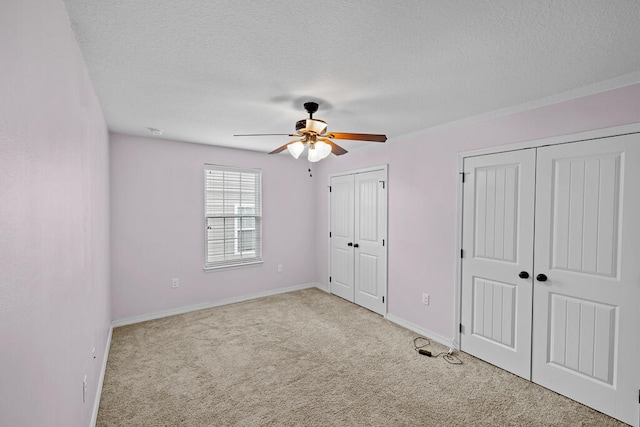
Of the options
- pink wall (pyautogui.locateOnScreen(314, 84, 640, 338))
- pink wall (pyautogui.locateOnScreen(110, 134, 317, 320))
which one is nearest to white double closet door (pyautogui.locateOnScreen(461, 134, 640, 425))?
pink wall (pyautogui.locateOnScreen(314, 84, 640, 338))

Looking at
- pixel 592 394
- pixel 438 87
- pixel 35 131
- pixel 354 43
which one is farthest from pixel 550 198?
pixel 35 131

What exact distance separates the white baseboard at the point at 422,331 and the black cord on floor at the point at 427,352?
0.08 meters

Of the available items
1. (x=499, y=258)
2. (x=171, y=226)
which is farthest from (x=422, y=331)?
(x=171, y=226)

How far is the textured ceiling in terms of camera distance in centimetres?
142

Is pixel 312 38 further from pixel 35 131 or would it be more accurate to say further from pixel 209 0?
pixel 35 131

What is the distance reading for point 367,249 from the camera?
4395mm

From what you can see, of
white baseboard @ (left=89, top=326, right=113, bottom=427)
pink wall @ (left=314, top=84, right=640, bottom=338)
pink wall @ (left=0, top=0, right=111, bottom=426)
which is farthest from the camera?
pink wall @ (left=314, top=84, right=640, bottom=338)

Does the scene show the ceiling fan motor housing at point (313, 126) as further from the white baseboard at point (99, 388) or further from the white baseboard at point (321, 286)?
the white baseboard at point (321, 286)

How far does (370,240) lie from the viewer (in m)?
4.33

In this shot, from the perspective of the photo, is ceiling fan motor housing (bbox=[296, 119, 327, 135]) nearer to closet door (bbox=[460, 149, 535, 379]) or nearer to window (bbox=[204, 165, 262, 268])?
closet door (bbox=[460, 149, 535, 379])

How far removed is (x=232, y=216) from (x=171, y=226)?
2.91 ft

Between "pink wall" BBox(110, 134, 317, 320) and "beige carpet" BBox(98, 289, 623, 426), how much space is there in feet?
1.80

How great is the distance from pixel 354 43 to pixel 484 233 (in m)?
2.28

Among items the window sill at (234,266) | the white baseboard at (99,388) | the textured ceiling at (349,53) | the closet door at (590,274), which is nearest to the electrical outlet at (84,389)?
the white baseboard at (99,388)
